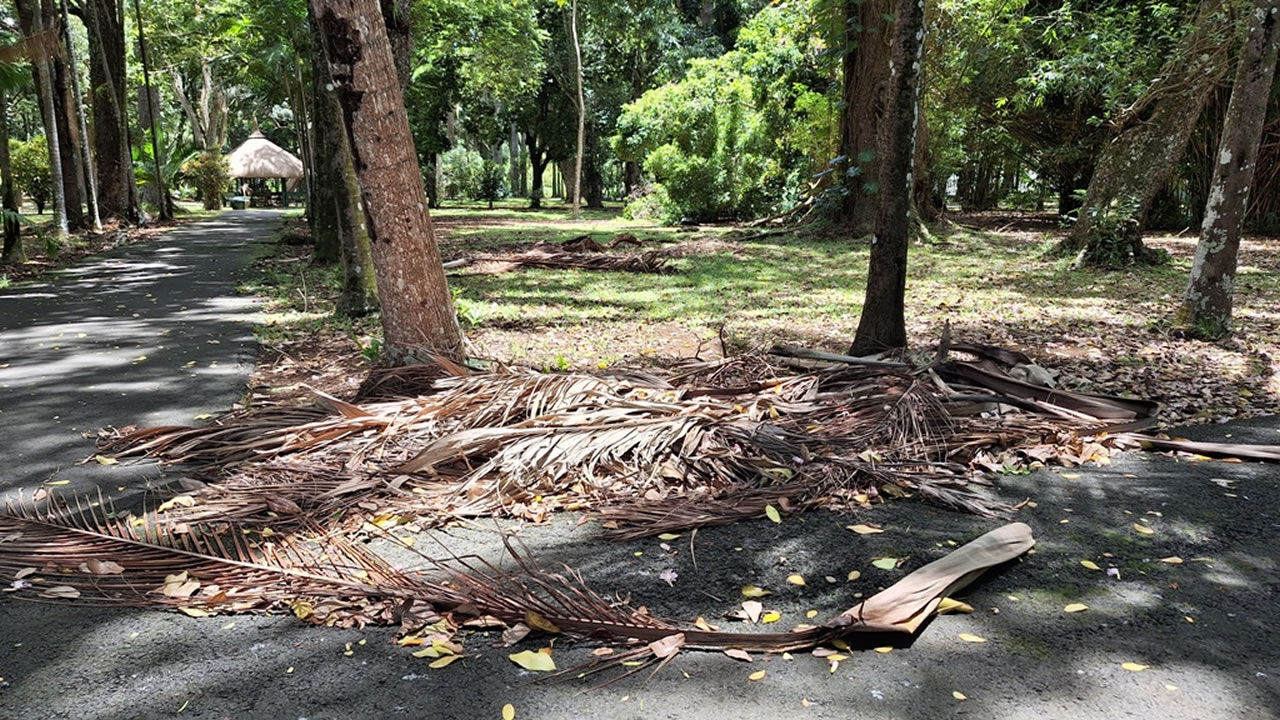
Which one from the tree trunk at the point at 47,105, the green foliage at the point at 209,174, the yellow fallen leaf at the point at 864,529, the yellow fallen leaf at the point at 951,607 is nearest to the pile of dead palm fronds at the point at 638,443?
the yellow fallen leaf at the point at 864,529

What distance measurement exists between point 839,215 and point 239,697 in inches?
559

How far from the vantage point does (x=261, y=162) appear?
34.8 metres

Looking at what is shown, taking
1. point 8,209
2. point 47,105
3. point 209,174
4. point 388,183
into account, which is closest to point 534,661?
point 388,183

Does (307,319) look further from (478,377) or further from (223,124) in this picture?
(223,124)

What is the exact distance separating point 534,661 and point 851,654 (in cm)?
95

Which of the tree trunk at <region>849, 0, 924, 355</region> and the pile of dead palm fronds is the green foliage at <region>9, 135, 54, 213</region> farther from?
the tree trunk at <region>849, 0, 924, 355</region>

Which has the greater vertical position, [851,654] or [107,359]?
[107,359]

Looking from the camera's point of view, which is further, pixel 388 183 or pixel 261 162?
pixel 261 162

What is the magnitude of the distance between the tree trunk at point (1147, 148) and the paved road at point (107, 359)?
31.7 ft

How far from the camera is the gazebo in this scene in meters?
34.2

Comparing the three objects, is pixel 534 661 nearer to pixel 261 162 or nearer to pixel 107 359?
pixel 107 359

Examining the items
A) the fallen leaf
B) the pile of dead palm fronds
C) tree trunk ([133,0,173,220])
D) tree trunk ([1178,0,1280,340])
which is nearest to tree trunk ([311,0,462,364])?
the pile of dead palm fronds

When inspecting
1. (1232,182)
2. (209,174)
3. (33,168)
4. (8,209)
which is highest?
(209,174)

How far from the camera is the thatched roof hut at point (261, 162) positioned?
3425 centimetres
